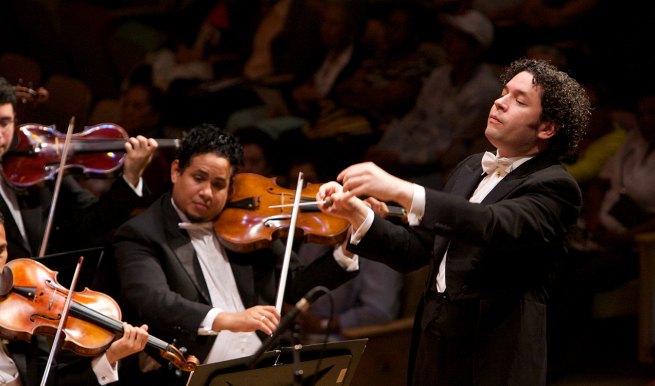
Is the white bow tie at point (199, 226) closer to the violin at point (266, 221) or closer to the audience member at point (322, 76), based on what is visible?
the violin at point (266, 221)

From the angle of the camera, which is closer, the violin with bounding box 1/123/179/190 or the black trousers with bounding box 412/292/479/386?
the black trousers with bounding box 412/292/479/386

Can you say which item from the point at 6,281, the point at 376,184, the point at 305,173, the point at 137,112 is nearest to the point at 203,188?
the point at 6,281

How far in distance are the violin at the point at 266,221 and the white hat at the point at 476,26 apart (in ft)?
6.40

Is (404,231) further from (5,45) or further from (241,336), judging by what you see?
(5,45)

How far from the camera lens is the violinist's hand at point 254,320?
209 cm

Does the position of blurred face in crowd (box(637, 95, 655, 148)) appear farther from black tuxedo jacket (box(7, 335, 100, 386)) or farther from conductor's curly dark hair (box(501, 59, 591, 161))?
black tuxedo jacket (box(7, 335, 100, 386))

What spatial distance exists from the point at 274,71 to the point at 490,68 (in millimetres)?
1767

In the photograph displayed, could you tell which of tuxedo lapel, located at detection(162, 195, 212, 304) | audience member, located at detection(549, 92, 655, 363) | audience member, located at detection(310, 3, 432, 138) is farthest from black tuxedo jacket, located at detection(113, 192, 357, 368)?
audience member, located at detection(310, 3, 432, 138)

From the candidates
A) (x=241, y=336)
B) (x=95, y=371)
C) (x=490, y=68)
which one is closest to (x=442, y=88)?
(x=490, y=68)

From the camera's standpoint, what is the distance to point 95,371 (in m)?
2.24

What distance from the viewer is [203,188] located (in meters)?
2.54

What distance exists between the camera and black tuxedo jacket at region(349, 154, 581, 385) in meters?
1.64

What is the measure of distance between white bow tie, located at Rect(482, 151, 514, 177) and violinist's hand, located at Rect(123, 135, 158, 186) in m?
1.66

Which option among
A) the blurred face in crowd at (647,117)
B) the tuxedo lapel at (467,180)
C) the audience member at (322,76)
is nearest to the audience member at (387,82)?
the audience member at (322,76)
